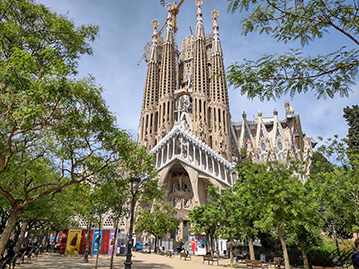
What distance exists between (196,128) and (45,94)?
3975 cm

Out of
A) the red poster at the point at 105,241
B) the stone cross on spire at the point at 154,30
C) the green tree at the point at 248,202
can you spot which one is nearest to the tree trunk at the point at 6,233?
the green tree at the point at 248,202

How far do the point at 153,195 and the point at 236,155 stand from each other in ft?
131

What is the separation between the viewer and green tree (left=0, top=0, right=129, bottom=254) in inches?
264

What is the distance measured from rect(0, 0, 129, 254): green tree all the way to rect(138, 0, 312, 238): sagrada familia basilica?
21706mm

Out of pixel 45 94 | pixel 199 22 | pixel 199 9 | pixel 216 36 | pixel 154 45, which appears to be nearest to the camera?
pixel 45 94

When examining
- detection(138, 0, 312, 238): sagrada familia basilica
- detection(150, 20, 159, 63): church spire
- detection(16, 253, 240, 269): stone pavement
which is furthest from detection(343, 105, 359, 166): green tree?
detection(150, 20, 159, 63): church spire

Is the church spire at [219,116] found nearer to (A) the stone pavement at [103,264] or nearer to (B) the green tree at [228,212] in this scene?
(B) the green tree at [228,212]

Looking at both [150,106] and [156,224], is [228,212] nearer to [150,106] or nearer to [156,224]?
[156,224]

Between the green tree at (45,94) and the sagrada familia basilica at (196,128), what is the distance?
21.7m

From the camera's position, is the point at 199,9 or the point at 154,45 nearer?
the point at 154,45

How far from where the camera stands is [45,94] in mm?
6789

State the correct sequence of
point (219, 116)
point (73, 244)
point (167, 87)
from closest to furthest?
point (73, 244), point (219, 116), point (167, 87)

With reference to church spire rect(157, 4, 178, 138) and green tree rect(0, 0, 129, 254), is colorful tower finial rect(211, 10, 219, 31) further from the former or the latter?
green tree rect(0, 0, 129, 254)

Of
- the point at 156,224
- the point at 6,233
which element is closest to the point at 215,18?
the point at 156,224
